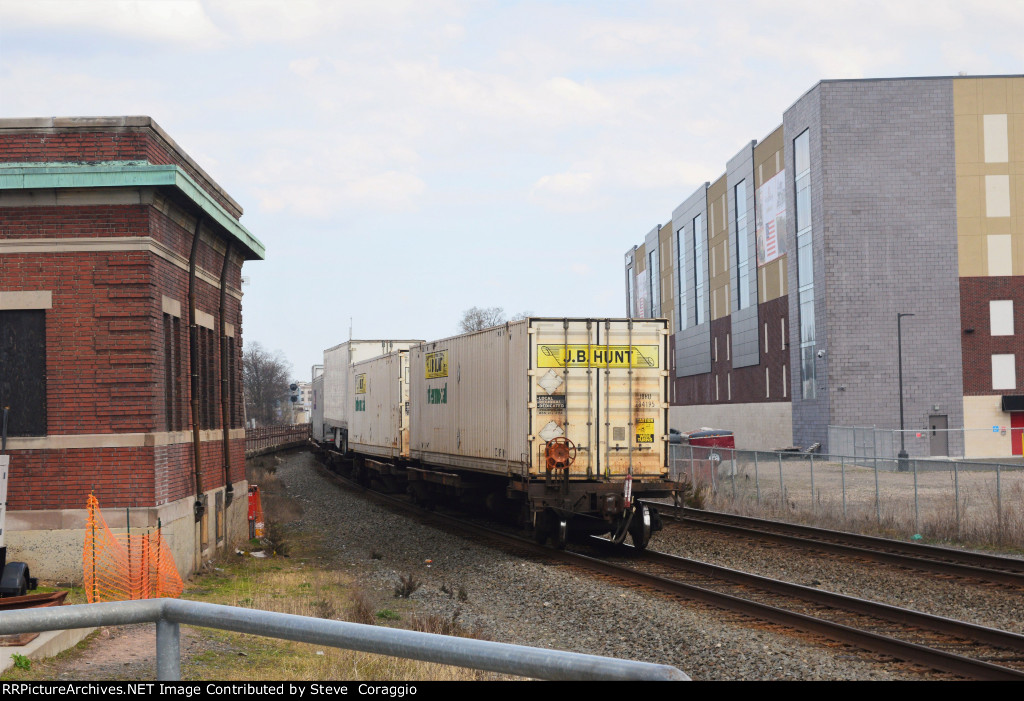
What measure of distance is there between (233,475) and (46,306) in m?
6.92

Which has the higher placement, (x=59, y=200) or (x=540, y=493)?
(x=59, y=200)

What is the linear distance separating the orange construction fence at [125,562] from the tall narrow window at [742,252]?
52993 millimetres

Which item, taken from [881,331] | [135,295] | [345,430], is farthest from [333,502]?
[881,331]

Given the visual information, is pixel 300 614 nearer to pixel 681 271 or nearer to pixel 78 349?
pixel 78 349

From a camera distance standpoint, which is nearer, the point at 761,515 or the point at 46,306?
the point at 46,306

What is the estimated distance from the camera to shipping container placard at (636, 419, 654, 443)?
1780 centimetres

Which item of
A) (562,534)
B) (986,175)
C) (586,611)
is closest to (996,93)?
(986,175)

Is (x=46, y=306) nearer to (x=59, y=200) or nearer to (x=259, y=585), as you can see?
(x=59, y=200)

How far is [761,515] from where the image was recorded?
24.6m

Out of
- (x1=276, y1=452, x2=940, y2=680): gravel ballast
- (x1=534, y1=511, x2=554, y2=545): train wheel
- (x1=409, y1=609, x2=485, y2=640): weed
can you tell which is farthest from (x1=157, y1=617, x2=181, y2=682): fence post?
(x1=534, y1=511, x2=554, y2=545): train wheel

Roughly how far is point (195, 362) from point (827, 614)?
33.7 ft

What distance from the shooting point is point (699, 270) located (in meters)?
73.8

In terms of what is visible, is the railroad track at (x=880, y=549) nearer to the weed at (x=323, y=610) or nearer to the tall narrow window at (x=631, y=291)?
the weed at (x=323, y=610)

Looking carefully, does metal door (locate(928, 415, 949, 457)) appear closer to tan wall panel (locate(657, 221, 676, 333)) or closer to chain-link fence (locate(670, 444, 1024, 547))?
chain-link fence (locate(670, 444, 1024, 547))
